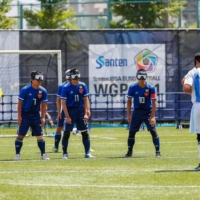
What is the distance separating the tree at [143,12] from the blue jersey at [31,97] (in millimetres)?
23880

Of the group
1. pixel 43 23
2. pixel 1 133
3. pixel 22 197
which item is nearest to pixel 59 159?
pixel 22 197

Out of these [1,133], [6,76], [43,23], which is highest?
[43,23]

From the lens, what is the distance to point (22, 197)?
11555mm

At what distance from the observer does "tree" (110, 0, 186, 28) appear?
4172 cm

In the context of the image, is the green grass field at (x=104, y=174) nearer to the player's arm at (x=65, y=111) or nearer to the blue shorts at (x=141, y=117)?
the blue shorts at (x=141, y=117)

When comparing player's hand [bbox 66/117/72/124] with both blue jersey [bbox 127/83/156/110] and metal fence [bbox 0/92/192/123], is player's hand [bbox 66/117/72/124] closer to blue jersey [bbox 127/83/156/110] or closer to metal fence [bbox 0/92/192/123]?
blue jersey [bbox 127/83/156/110]

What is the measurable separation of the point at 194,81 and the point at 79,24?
107 feet

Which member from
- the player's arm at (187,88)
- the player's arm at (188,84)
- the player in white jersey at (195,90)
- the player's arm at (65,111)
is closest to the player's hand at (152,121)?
the player's arm at (65,111)

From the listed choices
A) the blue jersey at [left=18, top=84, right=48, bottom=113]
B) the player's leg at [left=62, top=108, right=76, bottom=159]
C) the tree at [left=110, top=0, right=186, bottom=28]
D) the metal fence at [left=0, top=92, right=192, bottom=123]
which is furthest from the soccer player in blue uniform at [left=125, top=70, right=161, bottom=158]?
the tree at [left=110, top=0, right=186, bottom=28]

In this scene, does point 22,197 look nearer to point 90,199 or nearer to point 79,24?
point 90,199

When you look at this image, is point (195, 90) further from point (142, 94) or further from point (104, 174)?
point (142, 94)

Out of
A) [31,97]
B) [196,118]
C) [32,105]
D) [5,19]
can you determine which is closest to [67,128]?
[32,105]

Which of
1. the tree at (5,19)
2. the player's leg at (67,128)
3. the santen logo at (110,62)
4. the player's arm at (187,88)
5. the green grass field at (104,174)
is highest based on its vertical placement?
the tree at (5,19)

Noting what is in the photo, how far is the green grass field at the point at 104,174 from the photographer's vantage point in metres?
11.8
